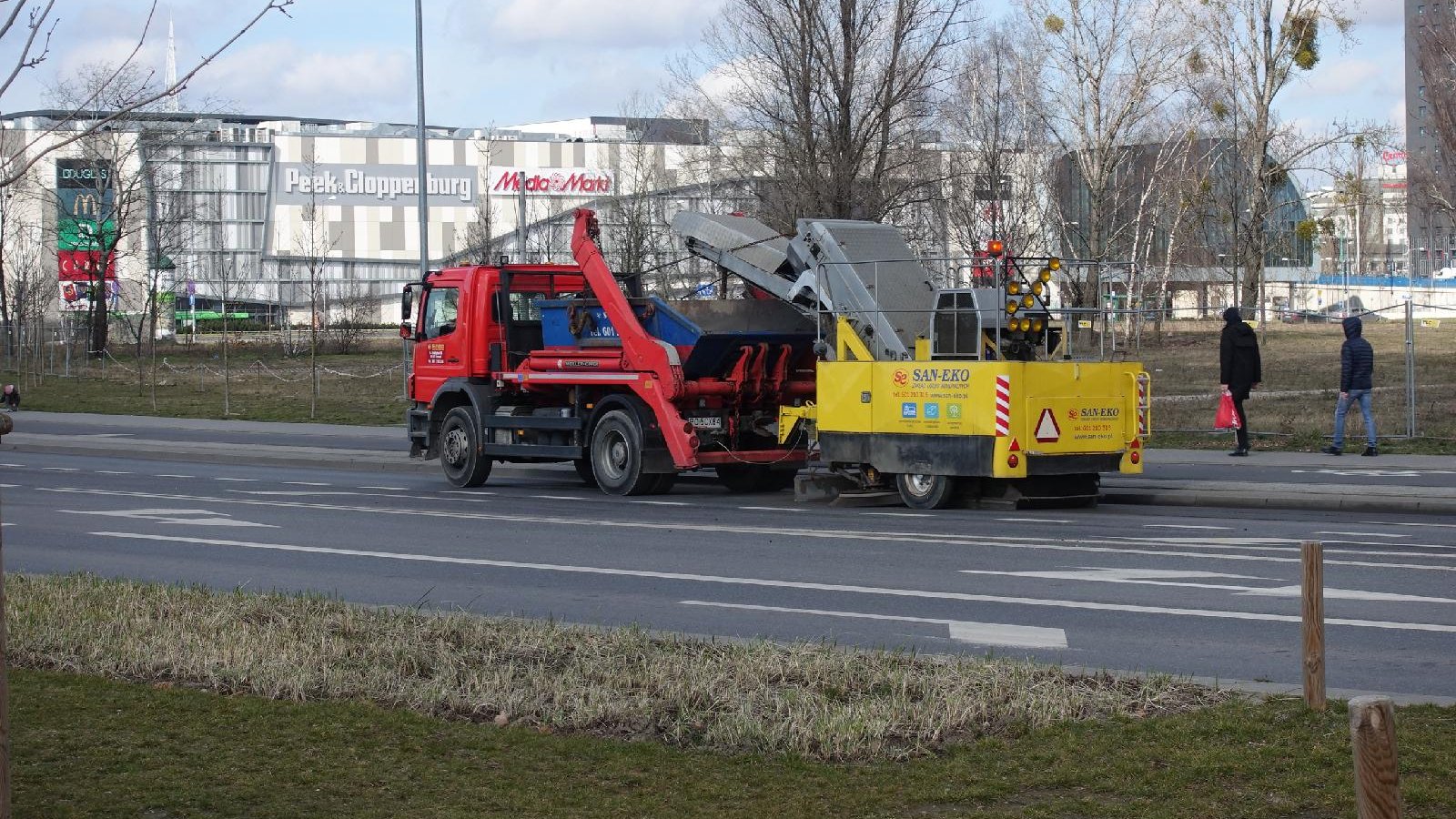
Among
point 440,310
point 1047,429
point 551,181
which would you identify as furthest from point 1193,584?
point 551,181

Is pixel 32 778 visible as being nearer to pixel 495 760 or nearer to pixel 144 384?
pixel 495 760

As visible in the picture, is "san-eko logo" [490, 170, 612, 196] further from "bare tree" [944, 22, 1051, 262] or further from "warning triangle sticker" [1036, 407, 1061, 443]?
"warning triangle sticker" [1036, 407, 1061, 443]

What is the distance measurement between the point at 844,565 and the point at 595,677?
5.75 m

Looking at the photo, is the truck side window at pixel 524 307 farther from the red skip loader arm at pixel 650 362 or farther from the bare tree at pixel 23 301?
the bare tree at pixel 23 301

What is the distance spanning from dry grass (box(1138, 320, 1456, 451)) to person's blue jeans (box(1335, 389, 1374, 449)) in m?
1.21

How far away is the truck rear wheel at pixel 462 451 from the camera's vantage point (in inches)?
903

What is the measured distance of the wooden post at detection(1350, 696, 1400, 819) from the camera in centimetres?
366

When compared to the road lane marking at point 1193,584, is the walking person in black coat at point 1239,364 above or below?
above

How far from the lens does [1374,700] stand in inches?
145

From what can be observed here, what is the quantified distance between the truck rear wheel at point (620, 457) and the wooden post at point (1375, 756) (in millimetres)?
17027

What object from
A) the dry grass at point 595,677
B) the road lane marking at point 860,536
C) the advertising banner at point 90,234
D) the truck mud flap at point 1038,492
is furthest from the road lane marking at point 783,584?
the advertising banner at point 90,234

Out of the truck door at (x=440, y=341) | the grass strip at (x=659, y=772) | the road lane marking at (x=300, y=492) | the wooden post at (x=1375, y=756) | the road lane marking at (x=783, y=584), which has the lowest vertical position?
the grass strip at (x=659, y=772)

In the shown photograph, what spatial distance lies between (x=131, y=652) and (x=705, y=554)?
258 inches

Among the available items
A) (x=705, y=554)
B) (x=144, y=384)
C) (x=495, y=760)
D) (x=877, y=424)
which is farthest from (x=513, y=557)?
(x=144, y=384)
